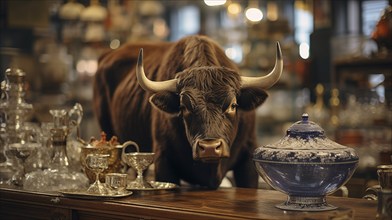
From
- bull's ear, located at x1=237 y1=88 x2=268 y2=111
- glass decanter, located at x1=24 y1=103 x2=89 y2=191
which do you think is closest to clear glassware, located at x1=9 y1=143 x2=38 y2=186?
glass decanter, located at x1=24 y1=103 x2=89 y2=191

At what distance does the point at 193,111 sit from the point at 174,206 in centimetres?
61

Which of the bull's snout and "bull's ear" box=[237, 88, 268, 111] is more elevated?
"bull's ear" box=[237, 88, 268, 111]

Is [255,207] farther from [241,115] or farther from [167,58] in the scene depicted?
[167,58]

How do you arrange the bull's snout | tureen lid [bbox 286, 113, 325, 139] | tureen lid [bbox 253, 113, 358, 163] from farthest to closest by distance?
the bull's snout
tureen lid [bbox 286, 113, 325, 139]
tureen lid [bbox 253, 113, 358, 163]

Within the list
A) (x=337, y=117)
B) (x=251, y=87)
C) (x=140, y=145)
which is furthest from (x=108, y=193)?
(x=337, y=117)

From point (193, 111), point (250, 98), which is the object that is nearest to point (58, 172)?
point (193, 111)

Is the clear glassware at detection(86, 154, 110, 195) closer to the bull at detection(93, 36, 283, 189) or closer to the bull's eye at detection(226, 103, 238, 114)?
the bull at detection(93, 36, 283, 189)

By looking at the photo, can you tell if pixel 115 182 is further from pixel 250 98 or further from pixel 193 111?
pixel 250 98

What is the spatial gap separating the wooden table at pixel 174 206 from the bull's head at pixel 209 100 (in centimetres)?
23

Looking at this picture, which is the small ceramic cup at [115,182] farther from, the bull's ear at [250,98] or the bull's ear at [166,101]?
the bull's ear at [250,98]

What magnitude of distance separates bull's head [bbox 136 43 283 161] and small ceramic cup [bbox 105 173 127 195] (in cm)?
34

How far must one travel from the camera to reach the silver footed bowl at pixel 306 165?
107 inches

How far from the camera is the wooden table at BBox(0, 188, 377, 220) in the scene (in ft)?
8.95

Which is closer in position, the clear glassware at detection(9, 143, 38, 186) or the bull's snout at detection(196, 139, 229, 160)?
the bull's snout at detection(196, 139, 229, 160)
